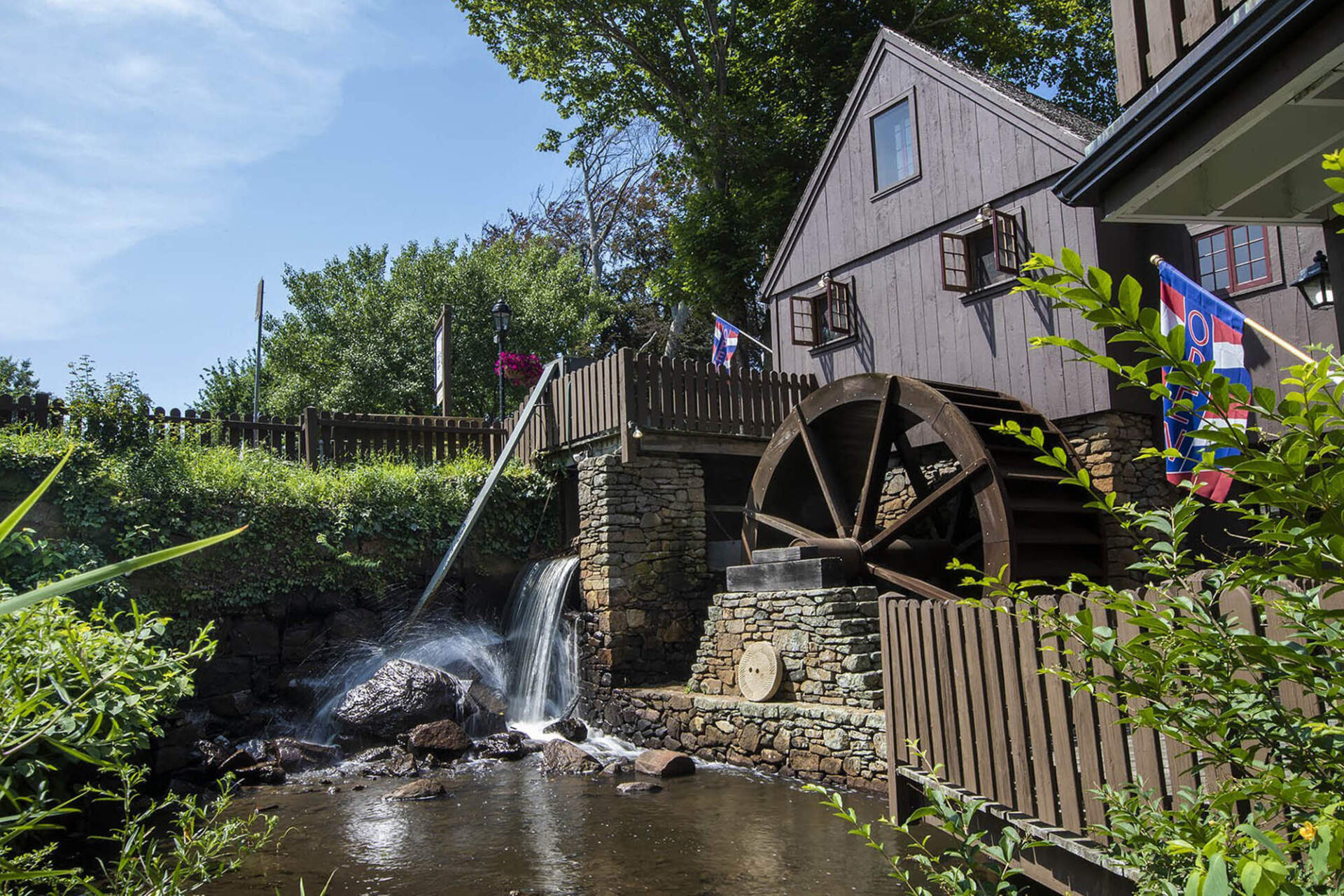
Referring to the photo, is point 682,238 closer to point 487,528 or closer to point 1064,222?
point 487,528

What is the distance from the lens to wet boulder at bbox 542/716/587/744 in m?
9.84

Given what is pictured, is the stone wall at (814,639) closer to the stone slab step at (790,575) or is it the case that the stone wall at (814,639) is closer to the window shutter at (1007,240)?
the stone slab step at (790,575)

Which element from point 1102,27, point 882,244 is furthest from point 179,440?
point 1102,27

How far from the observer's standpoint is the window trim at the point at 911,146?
11.3 meters

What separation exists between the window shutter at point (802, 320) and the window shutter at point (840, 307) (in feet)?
1.32

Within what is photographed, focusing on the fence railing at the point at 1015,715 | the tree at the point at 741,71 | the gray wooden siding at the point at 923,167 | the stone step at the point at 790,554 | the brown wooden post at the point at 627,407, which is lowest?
the fence railing at the point at 1015,715

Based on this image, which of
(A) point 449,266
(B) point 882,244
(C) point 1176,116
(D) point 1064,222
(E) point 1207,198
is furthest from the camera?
(A) point 449,266

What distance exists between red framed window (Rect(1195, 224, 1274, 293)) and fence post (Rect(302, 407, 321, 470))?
35.5 feet

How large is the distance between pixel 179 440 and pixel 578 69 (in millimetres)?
11481

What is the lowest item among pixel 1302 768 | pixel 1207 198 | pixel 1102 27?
pixel 1302 768

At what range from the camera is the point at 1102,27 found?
1828 centimetres

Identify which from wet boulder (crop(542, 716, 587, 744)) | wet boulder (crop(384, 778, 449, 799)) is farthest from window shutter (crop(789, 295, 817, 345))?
wet boulder (crop(384, 778, 449, 799))

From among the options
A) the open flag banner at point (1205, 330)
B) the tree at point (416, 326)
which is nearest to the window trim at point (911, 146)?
the open flag banner at point (1205, 330)

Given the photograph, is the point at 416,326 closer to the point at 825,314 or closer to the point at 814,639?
the point at 825,314
